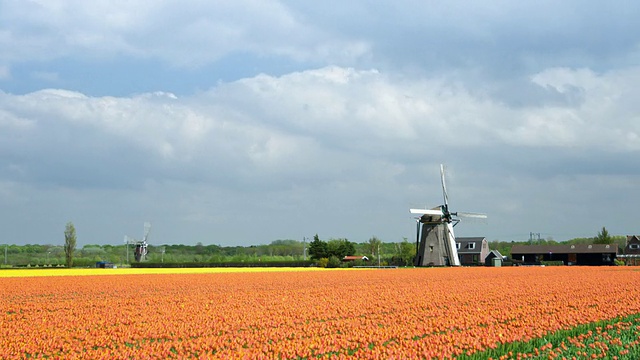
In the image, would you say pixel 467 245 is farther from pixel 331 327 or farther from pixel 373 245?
pixel 331 327

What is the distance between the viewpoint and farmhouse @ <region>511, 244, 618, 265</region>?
12075cm

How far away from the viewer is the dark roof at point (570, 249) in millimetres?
121250

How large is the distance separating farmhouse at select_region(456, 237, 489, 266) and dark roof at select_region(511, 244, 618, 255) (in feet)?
26.1

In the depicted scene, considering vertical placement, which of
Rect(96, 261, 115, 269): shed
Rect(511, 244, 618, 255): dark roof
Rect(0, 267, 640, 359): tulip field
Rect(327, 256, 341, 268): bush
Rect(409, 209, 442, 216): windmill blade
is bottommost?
Rect(96, 261, 115, 269): shed

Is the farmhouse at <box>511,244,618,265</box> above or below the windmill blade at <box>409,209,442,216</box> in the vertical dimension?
below

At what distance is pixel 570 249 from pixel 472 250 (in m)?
19.4

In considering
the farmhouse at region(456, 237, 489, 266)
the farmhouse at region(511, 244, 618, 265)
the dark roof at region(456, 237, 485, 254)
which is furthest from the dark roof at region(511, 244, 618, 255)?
the dark roof at region(456, 237, 485, 254)

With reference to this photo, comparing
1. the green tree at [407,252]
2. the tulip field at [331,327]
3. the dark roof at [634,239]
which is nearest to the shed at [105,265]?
the green tree at [407,252]

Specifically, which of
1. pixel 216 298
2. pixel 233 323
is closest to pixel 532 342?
pixel 233 323

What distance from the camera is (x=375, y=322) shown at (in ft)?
61.3

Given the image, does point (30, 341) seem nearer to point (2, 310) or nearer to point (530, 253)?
point (2, 310)

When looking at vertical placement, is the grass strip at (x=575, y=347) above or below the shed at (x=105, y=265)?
above

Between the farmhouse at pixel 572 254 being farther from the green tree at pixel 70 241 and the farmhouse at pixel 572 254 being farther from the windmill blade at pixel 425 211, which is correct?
the green tree at pixel 70 241

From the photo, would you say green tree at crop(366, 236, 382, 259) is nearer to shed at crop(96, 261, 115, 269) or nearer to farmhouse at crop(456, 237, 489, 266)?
farmhouse at crop(456, 237, 489, 266)
